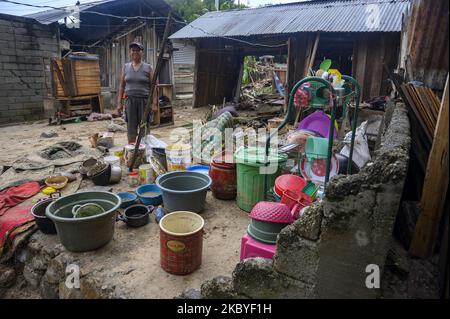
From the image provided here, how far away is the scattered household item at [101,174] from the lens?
4.60 m

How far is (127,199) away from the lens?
13.2 feet

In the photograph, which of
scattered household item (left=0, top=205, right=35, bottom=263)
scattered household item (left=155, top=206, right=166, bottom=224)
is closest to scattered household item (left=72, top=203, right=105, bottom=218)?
scattered household item (left=155, top=206, right=166, bottom=224)

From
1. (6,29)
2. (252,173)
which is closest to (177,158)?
(252,173)

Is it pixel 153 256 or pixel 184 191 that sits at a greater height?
pixel 184 191

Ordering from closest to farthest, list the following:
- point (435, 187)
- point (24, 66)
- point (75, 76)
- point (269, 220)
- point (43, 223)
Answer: point (435, 187), point (269, 220), point (43, 223), point (24, 66), point (75, 76)

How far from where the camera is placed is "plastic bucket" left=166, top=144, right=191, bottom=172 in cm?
456

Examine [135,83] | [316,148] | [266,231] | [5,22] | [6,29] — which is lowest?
[266,231]

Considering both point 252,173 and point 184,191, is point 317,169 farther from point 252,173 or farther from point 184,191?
point 184,191

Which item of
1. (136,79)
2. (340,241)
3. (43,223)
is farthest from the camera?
(136,79)

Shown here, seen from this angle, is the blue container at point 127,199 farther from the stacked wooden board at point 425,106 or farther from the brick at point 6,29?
the brick at point 6,29

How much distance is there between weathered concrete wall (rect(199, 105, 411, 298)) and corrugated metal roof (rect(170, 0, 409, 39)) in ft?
23.8

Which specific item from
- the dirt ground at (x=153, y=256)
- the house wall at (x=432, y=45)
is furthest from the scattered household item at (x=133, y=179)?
the house wall at (x=432, y=45)

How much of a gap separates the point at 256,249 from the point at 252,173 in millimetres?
1316

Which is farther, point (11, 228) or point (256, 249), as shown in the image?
point (11, 228)
